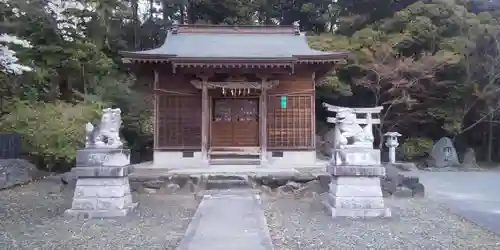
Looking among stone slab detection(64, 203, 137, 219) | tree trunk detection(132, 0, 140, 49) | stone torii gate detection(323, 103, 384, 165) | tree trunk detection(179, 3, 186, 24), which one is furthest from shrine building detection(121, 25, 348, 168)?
tree trunk detection(179, 3, 186, 24)

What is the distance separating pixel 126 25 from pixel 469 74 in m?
19.2

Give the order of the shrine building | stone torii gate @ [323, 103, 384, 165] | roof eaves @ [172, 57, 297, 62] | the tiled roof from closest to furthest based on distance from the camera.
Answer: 1. stone torii gate @ [323, 103, 384, 165]
2. roof eaves @ [172, 57, 297, 62]
3. the shrine building
4. the tiled roof

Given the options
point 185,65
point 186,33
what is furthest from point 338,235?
point 186,33

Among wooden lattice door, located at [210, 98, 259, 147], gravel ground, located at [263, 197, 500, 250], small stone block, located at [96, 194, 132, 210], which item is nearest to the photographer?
gravel ground, located at [263, 197, 500, 250]

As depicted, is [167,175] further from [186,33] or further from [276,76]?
[186,33]

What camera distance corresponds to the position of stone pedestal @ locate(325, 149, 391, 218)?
6980 mm

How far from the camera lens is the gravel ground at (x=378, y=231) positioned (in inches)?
206

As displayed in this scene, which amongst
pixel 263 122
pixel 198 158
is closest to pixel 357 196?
pixel 263 122

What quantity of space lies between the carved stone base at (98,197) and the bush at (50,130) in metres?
5.74

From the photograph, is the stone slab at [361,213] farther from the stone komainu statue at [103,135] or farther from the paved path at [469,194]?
the stone komainu statue at [103,135]

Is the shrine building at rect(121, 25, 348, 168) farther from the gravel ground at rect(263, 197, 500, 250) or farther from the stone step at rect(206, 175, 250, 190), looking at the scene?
the gravel ground at rect(263, 197, 500, 250)

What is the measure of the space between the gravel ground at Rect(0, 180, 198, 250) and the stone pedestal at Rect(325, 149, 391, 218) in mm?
2664

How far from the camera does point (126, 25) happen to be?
82.4ft

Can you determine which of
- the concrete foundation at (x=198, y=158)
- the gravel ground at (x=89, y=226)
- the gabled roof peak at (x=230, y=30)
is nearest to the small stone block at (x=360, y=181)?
the gravel ground at (x=89, y=226)
